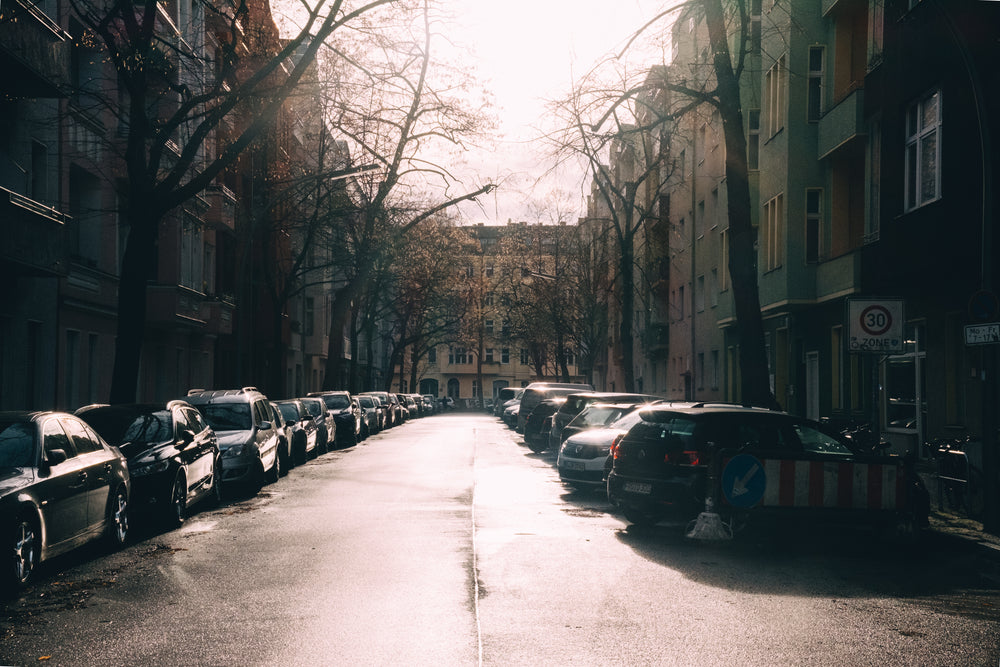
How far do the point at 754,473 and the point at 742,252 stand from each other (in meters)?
9.01

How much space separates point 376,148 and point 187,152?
682 inches

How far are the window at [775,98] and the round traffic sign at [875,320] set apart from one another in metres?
14.4

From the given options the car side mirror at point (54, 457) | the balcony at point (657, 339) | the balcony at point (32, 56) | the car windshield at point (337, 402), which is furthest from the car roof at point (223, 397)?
the balcony at point (657, 339)

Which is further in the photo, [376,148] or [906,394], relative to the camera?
[376,148]

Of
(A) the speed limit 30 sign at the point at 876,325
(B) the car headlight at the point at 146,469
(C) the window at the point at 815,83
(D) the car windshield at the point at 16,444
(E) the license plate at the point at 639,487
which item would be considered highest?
(C) the window at the point at 815,83

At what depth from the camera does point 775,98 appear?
29.7m

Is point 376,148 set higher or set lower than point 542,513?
higher

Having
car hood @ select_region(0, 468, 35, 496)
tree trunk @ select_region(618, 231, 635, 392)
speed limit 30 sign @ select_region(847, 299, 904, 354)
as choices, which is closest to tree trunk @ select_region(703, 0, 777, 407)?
speed limit 30 sign @ select_region(847, 299, 904, 354)

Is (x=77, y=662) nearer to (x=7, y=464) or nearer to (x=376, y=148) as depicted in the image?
(x=7, y=464)

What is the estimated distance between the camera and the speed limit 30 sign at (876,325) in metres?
14.9

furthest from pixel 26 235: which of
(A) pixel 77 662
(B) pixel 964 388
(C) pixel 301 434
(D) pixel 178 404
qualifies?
(B) pixel 964 388

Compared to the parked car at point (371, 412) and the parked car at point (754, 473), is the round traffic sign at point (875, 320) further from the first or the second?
the parked car at point (371, 412)

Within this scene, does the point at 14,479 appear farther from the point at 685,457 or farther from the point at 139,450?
the point at 685,457

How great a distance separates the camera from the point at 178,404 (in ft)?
50.3
